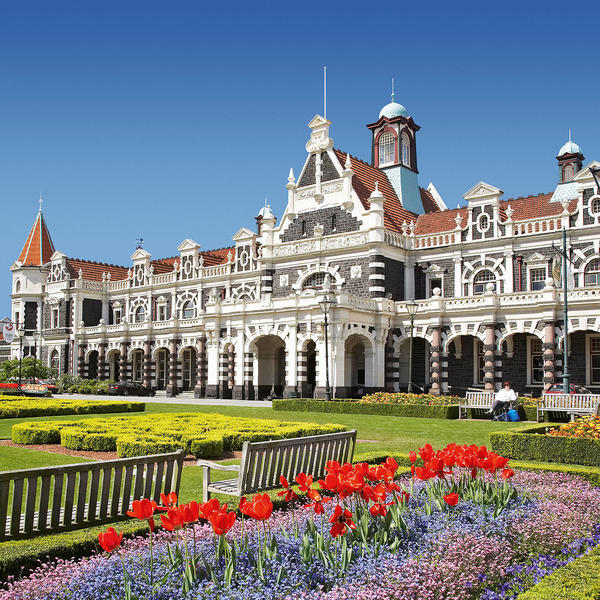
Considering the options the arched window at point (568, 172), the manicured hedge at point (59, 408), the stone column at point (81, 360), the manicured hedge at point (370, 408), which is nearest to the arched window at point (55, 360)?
the stone column at point (81, 360)

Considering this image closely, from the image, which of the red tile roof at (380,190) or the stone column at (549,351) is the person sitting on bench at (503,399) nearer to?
the stone column at (549,351)

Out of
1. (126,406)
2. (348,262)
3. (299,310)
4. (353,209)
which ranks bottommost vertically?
(126,406)

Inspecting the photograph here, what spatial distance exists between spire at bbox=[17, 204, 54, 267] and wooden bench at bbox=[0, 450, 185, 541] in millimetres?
65096

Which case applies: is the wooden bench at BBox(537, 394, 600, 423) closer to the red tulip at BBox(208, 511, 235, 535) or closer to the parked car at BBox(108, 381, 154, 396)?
the red tulip at BBox(208, 511, 235, 535)

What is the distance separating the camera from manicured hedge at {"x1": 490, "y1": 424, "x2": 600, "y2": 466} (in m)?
14.2

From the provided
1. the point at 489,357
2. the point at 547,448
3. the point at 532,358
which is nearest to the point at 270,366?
the point at 489,357

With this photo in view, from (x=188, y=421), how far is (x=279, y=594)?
590 inches

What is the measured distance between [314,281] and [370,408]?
676 inches

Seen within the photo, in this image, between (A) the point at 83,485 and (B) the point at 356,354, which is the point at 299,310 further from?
(A) the point at 83,485

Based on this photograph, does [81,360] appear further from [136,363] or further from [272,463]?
[272,463]

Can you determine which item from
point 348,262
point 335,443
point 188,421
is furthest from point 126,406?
point 335,443

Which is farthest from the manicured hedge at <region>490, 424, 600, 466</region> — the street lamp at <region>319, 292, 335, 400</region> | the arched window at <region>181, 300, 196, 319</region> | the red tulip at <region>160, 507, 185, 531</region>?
the arched window at <region>181, 300, 196, 319</region>

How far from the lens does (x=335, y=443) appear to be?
1105 cm

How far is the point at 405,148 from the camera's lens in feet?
169
